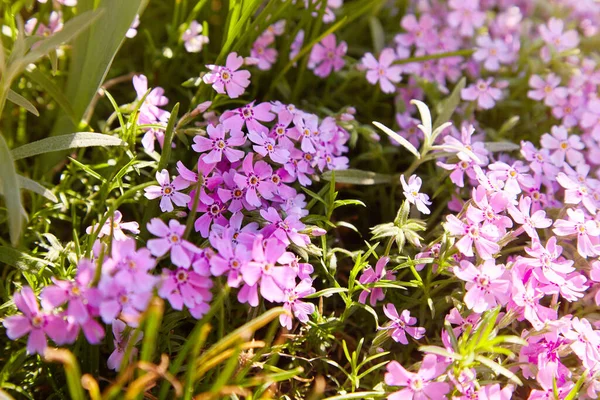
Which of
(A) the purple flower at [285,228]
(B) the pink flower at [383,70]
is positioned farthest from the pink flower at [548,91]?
(A) the purple flower at [285,228]

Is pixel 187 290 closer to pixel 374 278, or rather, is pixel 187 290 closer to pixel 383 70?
pixel 374 278

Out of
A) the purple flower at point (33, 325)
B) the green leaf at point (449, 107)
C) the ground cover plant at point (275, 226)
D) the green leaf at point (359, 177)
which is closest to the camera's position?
the purple flower at point (33, 325)

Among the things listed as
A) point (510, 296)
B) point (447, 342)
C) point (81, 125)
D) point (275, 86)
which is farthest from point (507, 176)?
point (81, 125)

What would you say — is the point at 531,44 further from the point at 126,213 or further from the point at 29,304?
the point at 29,304

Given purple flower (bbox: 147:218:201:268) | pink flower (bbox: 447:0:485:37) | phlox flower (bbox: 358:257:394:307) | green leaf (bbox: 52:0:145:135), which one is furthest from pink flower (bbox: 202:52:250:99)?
pink flower (bbox: 447:0:485:37)

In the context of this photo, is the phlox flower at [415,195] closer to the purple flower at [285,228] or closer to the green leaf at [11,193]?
the purple flower at [285,228]

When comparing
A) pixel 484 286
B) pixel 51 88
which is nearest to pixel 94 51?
pixel 51 88
